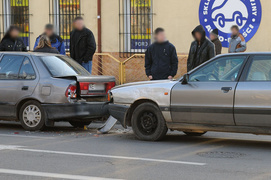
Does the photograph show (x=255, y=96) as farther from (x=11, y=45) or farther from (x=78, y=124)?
(x=11, y=45)

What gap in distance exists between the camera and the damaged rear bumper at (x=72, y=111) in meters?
10.2

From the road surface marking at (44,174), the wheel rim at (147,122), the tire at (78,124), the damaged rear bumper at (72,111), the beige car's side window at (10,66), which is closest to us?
the road surface marking at (44,174)

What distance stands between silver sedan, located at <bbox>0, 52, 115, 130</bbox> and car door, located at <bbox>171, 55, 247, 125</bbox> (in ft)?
6.76

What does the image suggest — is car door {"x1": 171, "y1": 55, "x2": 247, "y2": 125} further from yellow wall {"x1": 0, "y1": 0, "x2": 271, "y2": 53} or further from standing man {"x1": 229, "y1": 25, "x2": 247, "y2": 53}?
yellow wall {"x1": 0, "y1": 0, "x2": 271, "y2": 53}

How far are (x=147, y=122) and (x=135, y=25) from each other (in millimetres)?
9867

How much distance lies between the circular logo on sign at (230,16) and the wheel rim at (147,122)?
9054 mm

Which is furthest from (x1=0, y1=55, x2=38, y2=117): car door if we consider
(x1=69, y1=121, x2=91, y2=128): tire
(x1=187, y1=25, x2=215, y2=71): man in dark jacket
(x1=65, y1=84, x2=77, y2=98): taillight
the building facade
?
the building facade

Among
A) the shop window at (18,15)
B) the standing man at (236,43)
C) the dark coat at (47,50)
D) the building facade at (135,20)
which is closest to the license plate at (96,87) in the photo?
the dark coat at (47,50)

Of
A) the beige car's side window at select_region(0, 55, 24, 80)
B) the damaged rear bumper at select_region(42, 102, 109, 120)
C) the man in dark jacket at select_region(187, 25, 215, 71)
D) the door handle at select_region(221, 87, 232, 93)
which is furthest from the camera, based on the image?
the man in dark jacket at select_region(187, 25, 215, 71)

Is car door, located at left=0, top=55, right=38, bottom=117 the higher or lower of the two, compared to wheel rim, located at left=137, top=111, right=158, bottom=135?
higher

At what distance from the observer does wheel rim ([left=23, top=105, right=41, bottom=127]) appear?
10.4m

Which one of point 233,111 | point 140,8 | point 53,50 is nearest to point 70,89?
point 53,50

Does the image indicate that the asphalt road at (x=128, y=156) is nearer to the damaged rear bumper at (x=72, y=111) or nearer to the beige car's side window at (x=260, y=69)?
the damaged rear bumper at (x=72, y=111)

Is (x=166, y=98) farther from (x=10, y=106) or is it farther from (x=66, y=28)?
(x=66, y=28)
